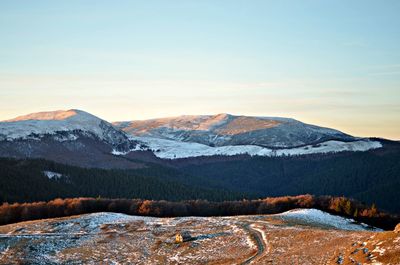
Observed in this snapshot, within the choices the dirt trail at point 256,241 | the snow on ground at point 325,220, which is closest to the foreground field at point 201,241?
the dirt trail at point 256,241

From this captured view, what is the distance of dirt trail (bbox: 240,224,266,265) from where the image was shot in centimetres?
5636

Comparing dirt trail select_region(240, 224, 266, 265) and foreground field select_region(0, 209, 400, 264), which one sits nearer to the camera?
foreground field select_region(0, 209, 400, 264)

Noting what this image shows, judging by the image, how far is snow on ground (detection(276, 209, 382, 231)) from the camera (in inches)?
3307

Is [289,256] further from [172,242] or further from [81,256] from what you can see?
[81,256]

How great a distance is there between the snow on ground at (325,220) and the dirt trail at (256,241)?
12.8 meters

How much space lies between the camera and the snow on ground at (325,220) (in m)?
84.0

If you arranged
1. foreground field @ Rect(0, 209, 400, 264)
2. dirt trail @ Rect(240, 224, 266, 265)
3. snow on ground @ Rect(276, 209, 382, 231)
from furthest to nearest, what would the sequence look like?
snow on ground @ Rect(276, 209, 382, 231) < dirt trail @ Rect(240, 224, 266, 265) < foreground field @ Rect(0, 209, 400, 264)

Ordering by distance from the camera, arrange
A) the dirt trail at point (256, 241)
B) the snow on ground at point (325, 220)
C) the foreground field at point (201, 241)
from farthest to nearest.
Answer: the snow on ground at point (325, 220), the dirt trail at point (256, 241), the foreground field at point (201, 241)

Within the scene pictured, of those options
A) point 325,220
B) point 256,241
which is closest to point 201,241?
point 256,241

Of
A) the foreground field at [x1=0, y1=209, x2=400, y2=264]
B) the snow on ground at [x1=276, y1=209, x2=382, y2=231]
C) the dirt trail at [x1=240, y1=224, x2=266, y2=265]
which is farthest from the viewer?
the snow on ground at [x1=276, y1=209, x2=382, y2=231]

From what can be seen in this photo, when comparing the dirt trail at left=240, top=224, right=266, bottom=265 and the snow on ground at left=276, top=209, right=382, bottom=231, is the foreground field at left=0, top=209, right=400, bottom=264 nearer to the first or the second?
the dirt trail at left=240, top=224, right=266, bottom=265

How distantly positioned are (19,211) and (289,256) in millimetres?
80849

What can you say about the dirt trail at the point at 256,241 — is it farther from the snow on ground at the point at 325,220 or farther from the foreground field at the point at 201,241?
the snow on ground at the point at 325,220

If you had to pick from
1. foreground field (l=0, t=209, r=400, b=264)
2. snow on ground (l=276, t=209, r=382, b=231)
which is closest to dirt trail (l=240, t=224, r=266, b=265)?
foreground field (l=0, t=209, r=400, b=264)
